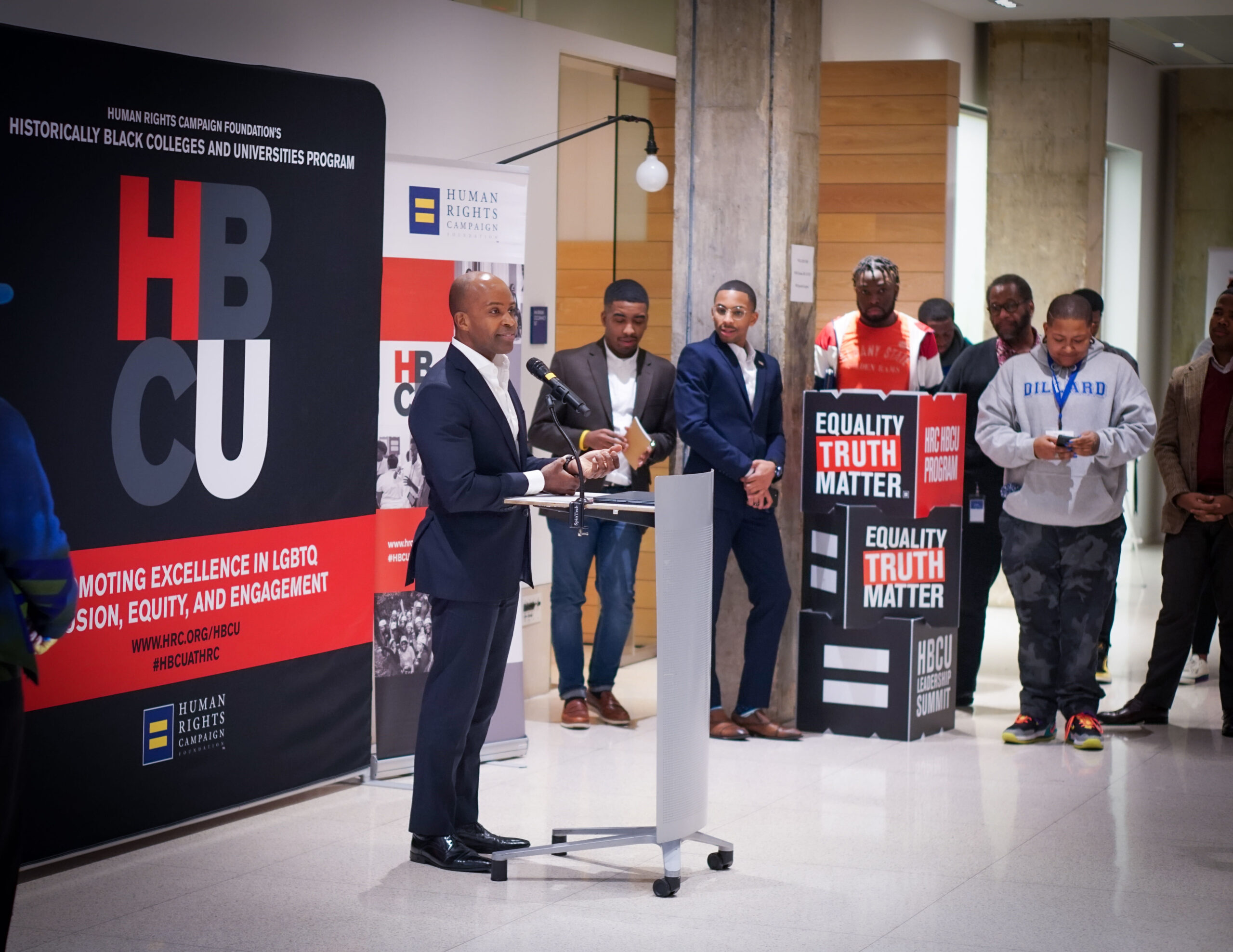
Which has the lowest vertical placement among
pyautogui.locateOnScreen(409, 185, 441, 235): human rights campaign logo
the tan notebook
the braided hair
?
the tan notebook

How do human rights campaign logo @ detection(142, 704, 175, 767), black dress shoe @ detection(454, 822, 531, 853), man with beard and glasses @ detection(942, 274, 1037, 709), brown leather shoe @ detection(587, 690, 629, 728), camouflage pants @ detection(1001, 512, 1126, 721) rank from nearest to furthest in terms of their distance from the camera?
1. black dress shoe @ detection(454, 822, 531, 853)
2. human rights campaign logo @ detection(142, 704, 175, 767)
3. camouflage pants @ detection(1001, 512, 1126, 721)
4. brown leather shoe @ detection(587, 690, 629, 728)
5. man with beard and glasses @ detection(942, 274, 1037, 709)

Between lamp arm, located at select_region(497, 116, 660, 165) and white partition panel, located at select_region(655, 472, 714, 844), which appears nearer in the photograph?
white partition panel, located at select_region(655, 472, 714, 844)

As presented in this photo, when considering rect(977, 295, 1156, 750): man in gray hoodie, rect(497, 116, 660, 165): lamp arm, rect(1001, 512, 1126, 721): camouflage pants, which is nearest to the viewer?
rect(977, 295, 1156, 750): man in gray hoodie

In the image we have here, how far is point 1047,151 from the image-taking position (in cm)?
1019

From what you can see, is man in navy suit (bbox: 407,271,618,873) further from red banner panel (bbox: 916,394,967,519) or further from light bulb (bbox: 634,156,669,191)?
light bulb (bbox: 634,156,669,191)

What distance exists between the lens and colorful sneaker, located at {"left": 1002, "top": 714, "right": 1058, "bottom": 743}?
20.5 ft

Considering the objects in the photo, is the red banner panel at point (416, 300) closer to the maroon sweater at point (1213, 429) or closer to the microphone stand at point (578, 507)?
the microphone stand at point (578, 507)

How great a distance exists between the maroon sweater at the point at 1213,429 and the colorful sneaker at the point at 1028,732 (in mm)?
1210

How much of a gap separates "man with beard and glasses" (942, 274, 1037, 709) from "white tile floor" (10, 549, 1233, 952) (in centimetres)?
81

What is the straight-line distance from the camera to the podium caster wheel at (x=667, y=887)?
13.9ft

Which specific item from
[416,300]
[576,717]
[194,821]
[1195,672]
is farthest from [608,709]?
[1195,672]

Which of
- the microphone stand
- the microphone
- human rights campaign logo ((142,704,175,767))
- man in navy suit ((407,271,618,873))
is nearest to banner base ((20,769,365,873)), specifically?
human rights campaign logo ((142,704,175,767))

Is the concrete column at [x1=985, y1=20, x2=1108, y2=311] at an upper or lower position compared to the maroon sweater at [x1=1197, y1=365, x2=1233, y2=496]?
upper

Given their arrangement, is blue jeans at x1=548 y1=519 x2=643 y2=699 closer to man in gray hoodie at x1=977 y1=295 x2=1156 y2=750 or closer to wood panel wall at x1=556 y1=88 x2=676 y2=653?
wood panel wall at x1=556 y1=88 x2=676 y2=653
